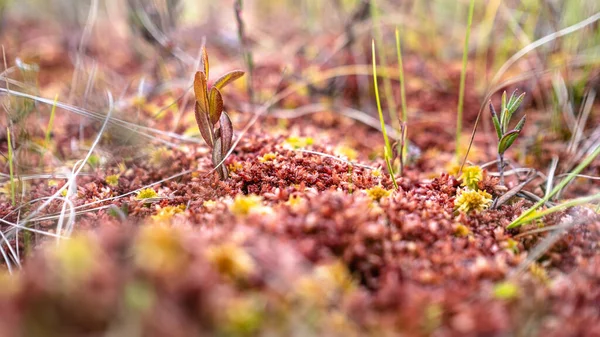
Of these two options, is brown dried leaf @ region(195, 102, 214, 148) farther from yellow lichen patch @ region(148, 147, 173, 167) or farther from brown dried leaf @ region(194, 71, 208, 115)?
yellow lichen patch @ region(148, 147, 173, 167)

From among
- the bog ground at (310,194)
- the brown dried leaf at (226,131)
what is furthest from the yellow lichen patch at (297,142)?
the brown dried leaf at (226,131)

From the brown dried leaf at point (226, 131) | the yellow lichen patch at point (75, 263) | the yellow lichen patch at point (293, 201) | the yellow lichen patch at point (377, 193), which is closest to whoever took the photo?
the yellow lichen patch at point (75, 263)

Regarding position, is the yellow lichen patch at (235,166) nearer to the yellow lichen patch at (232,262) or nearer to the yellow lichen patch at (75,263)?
the yellow lichen patch at (232,262)

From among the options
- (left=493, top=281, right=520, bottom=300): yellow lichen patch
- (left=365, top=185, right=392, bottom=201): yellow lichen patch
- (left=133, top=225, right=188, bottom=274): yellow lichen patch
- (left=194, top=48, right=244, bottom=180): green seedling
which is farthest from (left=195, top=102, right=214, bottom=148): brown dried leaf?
(left=493, top=281, right=520, bottom=300): yellow lichen patch

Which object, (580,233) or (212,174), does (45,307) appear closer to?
(212,174)

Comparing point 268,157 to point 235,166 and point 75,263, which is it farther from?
point 75,263

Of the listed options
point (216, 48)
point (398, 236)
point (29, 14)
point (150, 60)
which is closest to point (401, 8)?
point (216, 48)
